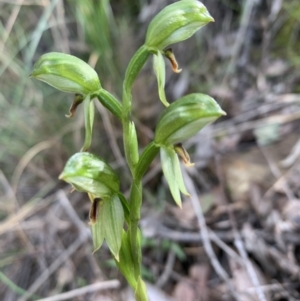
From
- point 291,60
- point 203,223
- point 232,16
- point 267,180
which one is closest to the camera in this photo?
point 203,223

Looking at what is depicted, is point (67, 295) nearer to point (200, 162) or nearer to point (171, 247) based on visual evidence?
point (171, 247)

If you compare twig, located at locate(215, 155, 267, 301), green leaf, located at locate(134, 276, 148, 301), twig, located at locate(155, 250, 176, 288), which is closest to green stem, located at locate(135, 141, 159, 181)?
green leaf, located at locate(134, 276, 148, 301)

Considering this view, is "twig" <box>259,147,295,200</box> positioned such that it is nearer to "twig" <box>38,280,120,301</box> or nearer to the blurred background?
the blurred background

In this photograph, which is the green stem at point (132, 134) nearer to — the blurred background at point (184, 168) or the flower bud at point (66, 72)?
the flower bud at point (66, 72)

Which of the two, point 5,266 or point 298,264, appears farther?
point 5,266

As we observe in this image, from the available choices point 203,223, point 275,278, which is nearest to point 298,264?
point 275,278

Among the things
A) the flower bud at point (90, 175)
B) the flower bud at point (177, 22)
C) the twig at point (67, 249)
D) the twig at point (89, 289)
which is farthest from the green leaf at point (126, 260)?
the twig at point (67, 249)

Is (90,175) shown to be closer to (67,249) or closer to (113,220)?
(113,220)
